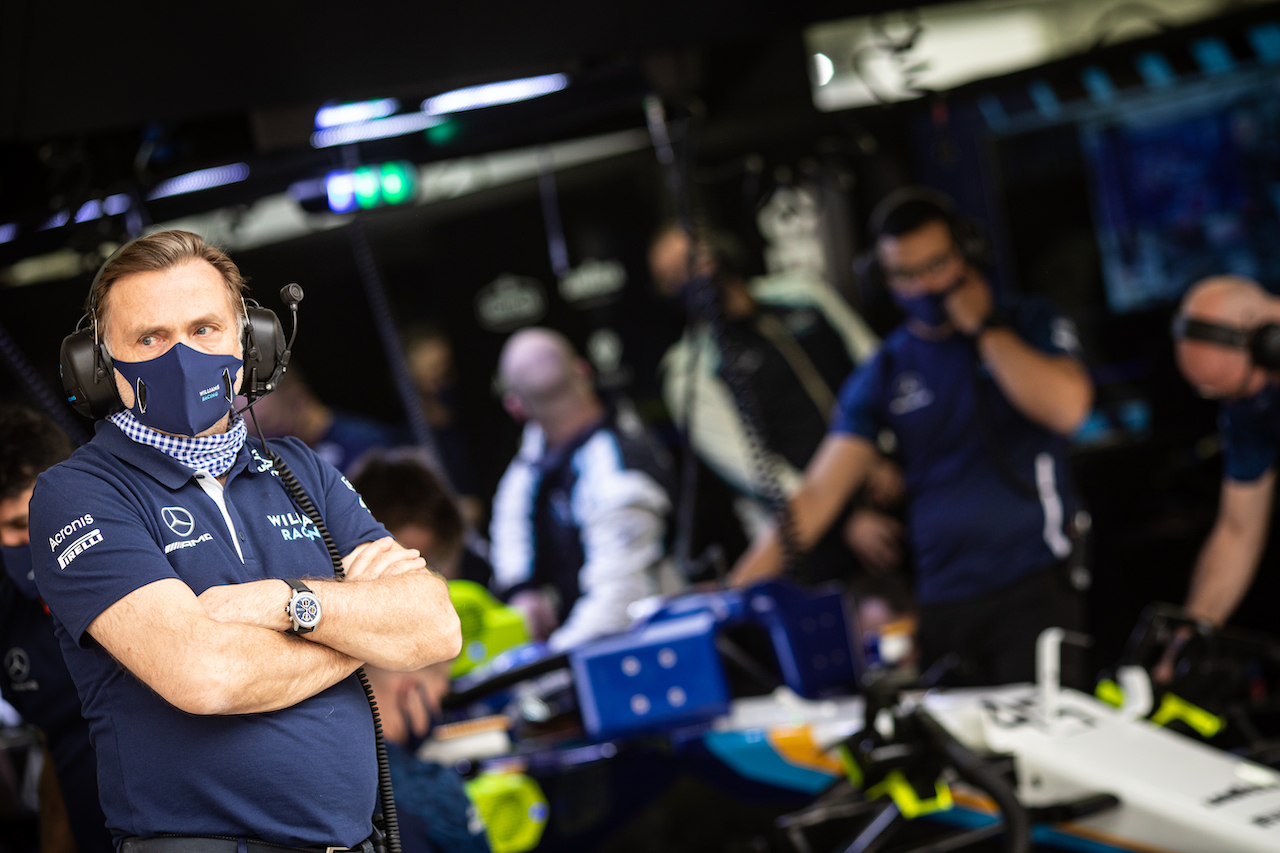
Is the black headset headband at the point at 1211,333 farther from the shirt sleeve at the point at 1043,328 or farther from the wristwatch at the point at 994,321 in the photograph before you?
the wristwatch at the point at 994,321

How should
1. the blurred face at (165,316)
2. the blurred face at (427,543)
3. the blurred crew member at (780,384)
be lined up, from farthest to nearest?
the blurred crew member at (780,384), the blurred face at (427,543), the blurred face at (165,316)

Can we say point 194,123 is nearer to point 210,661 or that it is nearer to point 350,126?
point 350,126

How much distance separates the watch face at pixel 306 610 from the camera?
1.18 m

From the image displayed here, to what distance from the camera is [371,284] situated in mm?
4195

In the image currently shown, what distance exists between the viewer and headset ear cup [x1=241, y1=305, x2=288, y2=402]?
4.26 feet

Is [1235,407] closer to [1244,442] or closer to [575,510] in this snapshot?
[1244,442]

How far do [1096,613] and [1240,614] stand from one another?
Answer: 1.44 ft

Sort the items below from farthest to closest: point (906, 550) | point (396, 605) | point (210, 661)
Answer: point (906, 550) < point (396, 605) < point (210, 661)

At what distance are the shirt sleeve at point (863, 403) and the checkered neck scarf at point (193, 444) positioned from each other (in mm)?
2865

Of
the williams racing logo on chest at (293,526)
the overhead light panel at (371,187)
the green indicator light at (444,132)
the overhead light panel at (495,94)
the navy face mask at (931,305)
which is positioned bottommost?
the williams racing logo on chest at (293,526)

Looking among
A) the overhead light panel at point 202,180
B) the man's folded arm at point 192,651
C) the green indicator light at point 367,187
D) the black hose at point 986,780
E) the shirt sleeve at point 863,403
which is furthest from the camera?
the shirt sleeve at point 863,403

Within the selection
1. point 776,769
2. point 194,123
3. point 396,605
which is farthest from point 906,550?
point 396,605

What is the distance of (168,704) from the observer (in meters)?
1.22

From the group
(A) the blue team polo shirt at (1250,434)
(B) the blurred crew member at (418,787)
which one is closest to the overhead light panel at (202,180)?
(B) the blurred crew member at (418,787)
